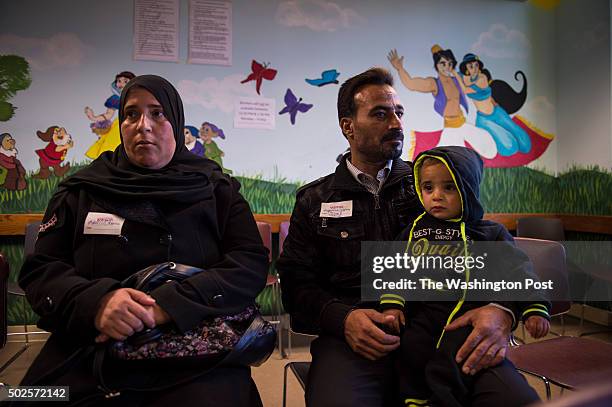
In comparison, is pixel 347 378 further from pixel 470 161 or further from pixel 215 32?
pixel 215 32

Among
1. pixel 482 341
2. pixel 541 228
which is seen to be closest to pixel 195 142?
pixel 482 341

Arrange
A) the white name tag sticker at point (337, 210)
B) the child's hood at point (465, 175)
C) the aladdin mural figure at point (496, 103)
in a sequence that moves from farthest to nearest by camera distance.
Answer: the aladdin mural figure at point (496, 103) → the white name tag sticker at point (337, 210) → the child's hood at point (465, 175)

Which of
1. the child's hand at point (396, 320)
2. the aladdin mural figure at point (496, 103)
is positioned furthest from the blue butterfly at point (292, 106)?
the child's hand at point (396, 320)

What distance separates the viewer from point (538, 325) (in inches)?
53.2

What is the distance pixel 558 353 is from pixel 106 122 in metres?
4.11

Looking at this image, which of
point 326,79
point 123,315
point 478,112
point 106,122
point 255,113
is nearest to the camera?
point 123,315

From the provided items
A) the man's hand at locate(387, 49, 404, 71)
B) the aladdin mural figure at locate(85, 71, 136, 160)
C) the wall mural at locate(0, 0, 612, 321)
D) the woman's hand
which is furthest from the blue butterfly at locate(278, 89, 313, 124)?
the woman's hand

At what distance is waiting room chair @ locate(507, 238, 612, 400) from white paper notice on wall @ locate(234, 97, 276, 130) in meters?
2.80

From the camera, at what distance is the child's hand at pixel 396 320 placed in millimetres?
1416

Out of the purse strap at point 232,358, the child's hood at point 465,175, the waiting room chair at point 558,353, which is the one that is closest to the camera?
the purse strap at point 232,358

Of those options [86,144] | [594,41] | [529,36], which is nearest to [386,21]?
[529,36]

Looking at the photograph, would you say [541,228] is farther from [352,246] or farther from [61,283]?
[61,283]

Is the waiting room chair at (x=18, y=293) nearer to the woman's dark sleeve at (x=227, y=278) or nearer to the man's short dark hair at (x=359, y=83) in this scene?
the woman's dark sleeve at (x=227, y=278)

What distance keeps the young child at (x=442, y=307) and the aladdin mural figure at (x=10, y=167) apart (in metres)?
3.91
